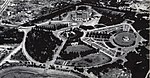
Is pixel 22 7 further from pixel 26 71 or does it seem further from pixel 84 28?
pixel 26 71

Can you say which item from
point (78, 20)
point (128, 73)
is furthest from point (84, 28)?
point (128, 73)

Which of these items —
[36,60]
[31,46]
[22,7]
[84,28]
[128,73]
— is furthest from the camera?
[22,7]

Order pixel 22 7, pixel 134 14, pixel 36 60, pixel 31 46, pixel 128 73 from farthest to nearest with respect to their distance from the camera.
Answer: pixel 22 7
pixel 134 14
pixel 31 46
pixel 36 60
pixel 128 73

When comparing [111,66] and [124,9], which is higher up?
[124,9]

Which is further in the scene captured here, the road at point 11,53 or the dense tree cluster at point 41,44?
the dense tree cluster at point 41,44

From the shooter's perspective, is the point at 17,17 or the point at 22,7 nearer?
the point at 17,17

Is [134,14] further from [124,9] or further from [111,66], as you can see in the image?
[111,66]

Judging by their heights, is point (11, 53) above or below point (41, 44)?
below

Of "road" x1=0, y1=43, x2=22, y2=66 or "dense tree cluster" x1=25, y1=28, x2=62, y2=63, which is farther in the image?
"dense tree cluster" x1=25, y1=28, x2=62, y2=63

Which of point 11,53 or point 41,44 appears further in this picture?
point 41,44
